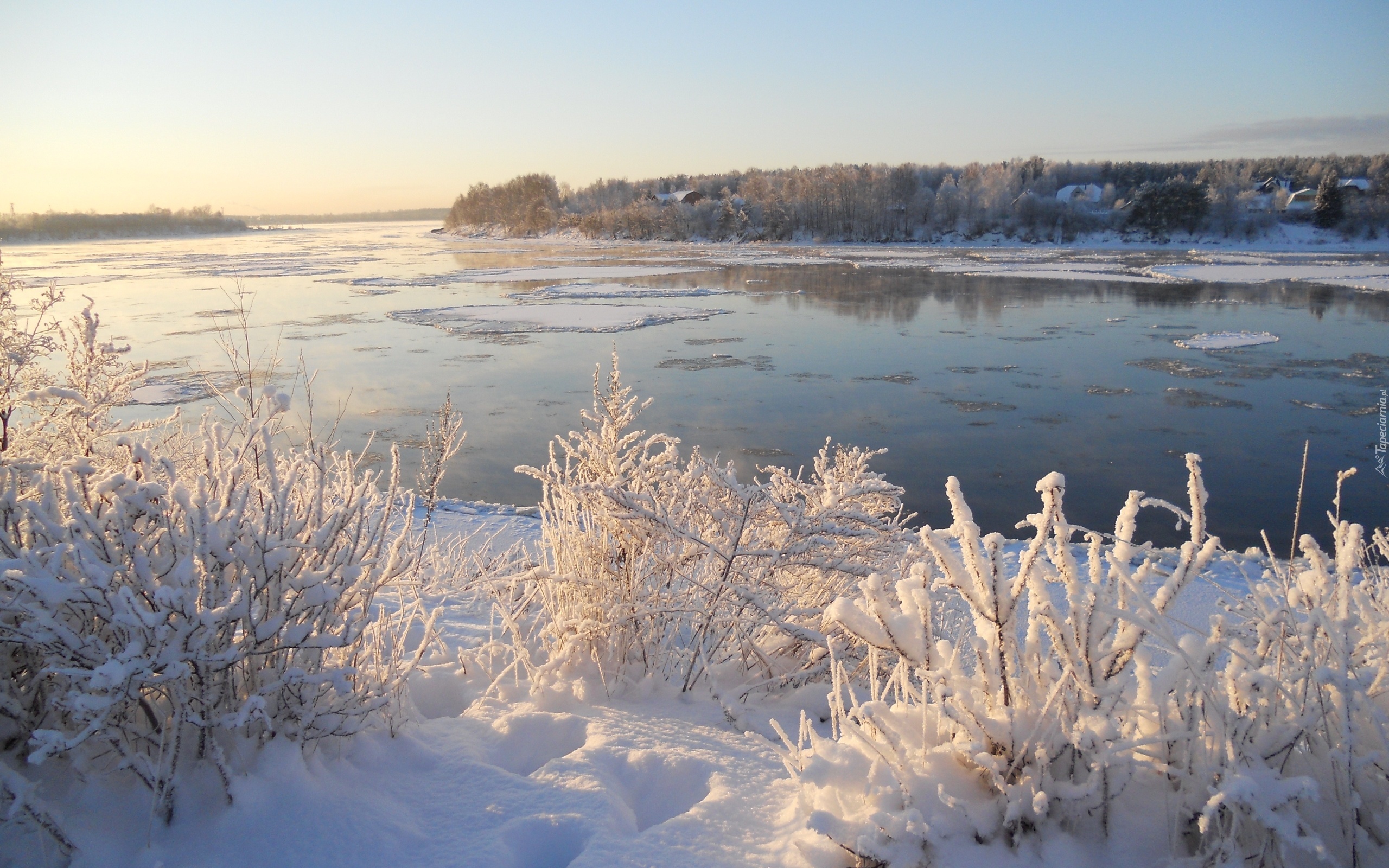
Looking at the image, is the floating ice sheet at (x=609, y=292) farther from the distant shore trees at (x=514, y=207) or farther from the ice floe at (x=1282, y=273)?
the distant shore trees at (x=514, y=207)

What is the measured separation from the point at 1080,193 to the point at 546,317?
62842 mm

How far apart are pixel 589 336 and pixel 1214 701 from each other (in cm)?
1653

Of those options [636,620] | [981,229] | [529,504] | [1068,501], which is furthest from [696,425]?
[981,229]

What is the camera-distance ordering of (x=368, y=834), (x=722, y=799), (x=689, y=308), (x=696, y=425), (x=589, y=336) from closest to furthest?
1. (x=368, y=834)
2. (x=722, y=799)
3. (x=696, y=425)
4. (x=589, y=336)
5. (x=689, y=308)

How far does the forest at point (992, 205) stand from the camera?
2012 inches

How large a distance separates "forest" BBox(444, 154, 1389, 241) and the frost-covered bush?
5787 cm

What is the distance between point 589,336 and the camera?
17625 millimetres

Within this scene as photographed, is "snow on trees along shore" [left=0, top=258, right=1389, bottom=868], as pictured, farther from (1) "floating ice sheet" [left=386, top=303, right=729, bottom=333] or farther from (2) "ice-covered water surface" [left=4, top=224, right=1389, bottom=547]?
(1) "floating ice sheet" [left=386, top=303, right=729, bottom=333]

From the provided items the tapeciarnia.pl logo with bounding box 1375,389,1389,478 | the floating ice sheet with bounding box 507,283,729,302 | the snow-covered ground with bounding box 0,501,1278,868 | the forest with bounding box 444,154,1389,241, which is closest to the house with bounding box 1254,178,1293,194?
the forest with bounding box 444,154,1389,241

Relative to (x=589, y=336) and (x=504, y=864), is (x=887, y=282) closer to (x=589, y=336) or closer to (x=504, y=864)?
(x=589, y=336)

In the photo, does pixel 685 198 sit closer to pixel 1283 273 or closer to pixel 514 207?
pixel 514 207

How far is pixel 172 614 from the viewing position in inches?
79.0

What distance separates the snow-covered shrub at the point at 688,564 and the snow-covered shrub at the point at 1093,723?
1051 mm

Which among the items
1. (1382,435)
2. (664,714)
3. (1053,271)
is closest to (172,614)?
(664,714)
